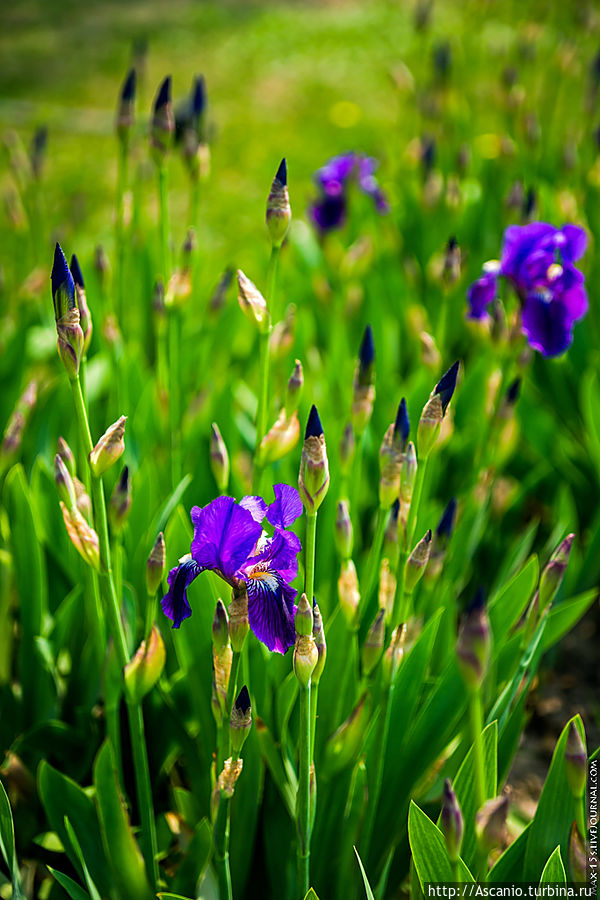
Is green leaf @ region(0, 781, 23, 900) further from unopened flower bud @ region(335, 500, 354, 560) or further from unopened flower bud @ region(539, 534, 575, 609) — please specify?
unopened flower bud @ region(539, 534, 575, 609)

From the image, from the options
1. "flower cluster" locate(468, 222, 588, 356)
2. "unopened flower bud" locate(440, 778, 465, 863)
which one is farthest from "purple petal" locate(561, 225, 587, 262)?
"unopened flower bud" locate(440, 778, 465, 863)

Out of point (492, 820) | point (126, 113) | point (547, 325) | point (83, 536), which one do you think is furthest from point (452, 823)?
point (126, 113)

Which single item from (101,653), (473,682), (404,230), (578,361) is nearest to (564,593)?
(578,361)

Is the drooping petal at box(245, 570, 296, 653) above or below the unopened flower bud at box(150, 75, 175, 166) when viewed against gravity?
below

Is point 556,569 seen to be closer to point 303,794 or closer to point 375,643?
point 375,643

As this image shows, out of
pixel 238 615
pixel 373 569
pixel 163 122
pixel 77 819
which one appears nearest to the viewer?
pixel 238 615
